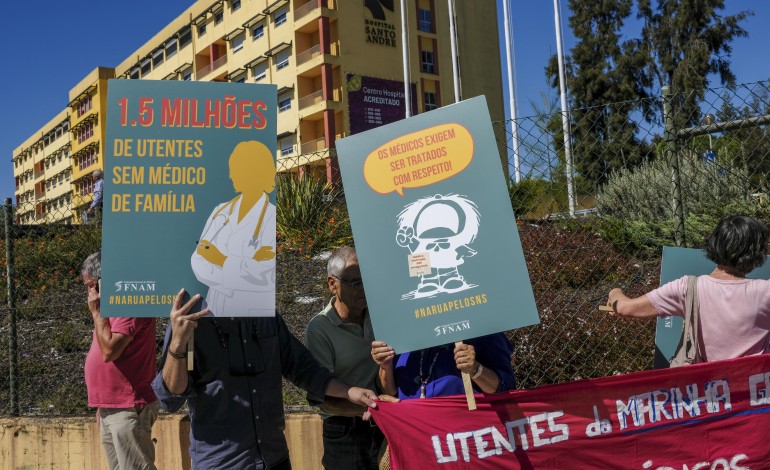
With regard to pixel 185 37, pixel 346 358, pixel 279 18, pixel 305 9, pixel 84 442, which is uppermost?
pixel 185 37

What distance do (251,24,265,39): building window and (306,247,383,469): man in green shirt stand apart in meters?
47.7

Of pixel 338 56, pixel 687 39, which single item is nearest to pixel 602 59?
pixel 687 39

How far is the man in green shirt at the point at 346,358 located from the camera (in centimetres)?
363

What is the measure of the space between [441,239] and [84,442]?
14.0ft

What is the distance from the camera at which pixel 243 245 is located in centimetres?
326

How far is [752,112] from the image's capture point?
4691 mm

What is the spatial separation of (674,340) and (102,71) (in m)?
68.7

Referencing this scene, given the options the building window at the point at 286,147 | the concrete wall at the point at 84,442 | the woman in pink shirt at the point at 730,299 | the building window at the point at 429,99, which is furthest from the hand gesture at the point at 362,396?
the building window at the point at 429,99

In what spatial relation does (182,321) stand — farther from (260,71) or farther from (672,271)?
(260,71)

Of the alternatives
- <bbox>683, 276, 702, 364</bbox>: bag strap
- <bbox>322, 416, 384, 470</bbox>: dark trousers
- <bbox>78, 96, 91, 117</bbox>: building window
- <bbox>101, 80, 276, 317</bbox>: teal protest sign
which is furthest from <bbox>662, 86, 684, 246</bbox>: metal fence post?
<bbox>78, 96, 91, 117</bbox>: building window

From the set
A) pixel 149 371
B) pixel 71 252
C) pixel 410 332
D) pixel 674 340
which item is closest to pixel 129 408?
pixel 149 371

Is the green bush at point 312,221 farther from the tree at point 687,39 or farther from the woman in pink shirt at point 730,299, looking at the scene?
the tree at point 687,39

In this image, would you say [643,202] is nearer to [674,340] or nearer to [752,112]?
[752,112]

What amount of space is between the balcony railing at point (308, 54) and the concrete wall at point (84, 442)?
40102mm
